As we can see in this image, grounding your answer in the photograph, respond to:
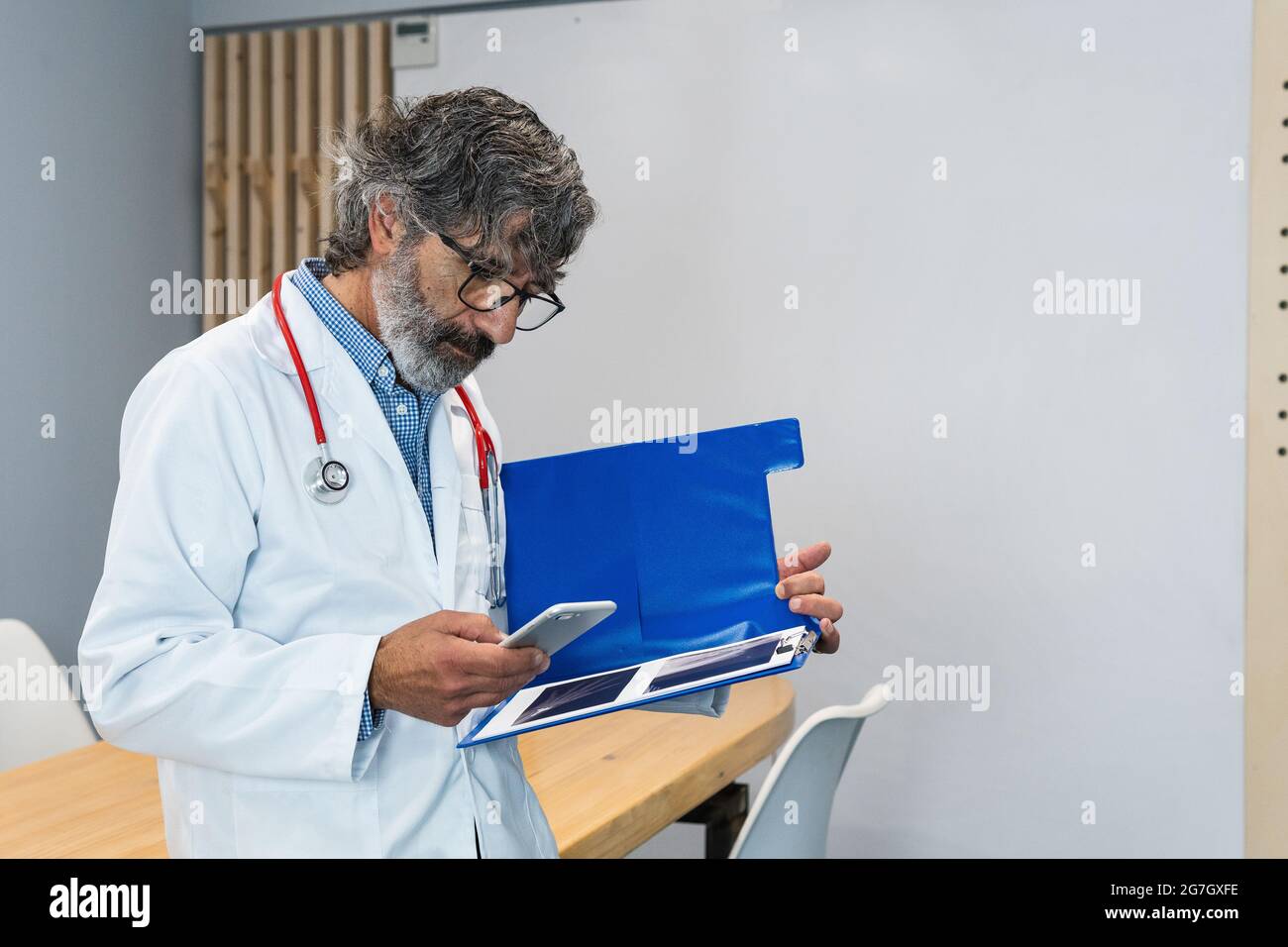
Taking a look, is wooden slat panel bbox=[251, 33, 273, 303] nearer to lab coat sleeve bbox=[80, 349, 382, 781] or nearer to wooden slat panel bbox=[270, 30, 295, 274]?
wooden slat panel bbox=[270, 30, 295, 274]

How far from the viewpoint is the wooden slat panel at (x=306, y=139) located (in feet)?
12.7

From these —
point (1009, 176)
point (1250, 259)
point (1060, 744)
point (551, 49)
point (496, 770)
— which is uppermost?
point (551, 49)

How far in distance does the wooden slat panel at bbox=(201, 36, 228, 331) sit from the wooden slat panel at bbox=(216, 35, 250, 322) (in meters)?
0.03

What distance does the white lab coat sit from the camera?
Answer: 4.01 ft

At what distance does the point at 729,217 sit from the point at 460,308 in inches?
83.3

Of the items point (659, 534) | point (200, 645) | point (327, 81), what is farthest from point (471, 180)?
point (327, 81)

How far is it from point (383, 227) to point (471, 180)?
137mm

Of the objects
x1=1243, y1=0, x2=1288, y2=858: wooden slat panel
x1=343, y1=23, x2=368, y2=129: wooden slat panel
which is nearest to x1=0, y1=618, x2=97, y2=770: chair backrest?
x1=343, y1=23, x2=368, y2=129: wooden slat panel

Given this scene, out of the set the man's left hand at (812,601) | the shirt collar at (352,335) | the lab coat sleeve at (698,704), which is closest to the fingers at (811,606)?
the man's left hand at (812,601)

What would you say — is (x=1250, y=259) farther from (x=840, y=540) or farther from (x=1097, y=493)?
(x=840, y=540)

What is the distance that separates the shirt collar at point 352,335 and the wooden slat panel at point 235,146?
2636 mm

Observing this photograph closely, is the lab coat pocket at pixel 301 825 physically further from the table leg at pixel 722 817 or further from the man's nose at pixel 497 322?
the table leg at pixel 722 817
